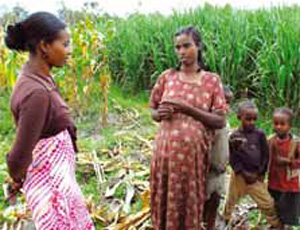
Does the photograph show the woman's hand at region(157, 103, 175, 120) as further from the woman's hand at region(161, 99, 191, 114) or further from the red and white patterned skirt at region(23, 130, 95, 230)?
the red and white patterned skirt at region(23, 130, 95, 230)

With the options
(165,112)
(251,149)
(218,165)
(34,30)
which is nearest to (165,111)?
(165,112)

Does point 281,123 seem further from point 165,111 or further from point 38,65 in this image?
point 38,65

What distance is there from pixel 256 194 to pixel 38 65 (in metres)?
1.51

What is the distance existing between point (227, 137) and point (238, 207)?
89 centimetres

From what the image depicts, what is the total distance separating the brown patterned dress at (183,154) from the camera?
2424 millimetres

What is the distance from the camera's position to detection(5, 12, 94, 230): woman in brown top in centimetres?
179

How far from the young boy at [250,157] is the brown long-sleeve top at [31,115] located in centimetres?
111

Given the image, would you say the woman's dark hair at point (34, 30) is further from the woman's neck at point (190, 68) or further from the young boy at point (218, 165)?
the young boy at point (218, 165)

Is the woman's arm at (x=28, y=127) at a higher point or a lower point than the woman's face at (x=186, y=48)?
lower

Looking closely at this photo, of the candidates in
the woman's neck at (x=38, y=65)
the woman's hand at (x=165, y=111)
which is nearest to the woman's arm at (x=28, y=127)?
the woman's neck at (x=38, y=65)

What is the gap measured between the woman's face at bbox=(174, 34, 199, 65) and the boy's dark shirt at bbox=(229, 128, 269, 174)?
54cm

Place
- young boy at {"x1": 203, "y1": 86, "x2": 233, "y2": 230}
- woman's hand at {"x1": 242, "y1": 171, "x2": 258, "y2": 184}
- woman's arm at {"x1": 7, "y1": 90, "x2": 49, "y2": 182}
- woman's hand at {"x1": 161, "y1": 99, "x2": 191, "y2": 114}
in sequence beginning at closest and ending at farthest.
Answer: woman's arm at {"x1": 7, "y1": 90, "x2": 49, "y2": 182} → woman's hand at {"x1": 161, "y1": 99, "x2": 191, "y2": 114} → young boy at {"x1": 203, "y1": 86, "x2": 233, "y2": 230} → woman's hand at {"x1": 242, "y1": 171, "x2": 258, "y2": 184}

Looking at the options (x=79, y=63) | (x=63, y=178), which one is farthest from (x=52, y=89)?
(x=79, y=63)

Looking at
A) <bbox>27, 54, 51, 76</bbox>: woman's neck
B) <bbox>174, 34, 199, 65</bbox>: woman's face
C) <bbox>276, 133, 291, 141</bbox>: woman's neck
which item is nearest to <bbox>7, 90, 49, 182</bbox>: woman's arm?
<bbox>27, 54, 51, 76</bbox>: woman's neck
